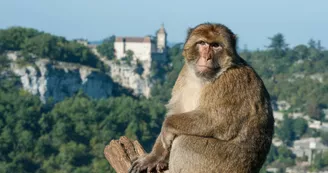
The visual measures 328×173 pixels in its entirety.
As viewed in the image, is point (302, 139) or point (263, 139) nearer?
point (263, 139)

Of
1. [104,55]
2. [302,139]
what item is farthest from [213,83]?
[104,55]

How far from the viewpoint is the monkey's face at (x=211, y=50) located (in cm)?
680

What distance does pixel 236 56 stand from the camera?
6.89 m

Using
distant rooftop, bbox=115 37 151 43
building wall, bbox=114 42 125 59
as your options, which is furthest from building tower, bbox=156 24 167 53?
building wall, bbox=114 42 125 59

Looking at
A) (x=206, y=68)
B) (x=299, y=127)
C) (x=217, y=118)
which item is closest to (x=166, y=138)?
(x=217, y=118)

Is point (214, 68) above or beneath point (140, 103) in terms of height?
above

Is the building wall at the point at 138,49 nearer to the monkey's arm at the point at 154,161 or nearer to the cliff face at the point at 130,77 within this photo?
the cliff face at the point at 130,77

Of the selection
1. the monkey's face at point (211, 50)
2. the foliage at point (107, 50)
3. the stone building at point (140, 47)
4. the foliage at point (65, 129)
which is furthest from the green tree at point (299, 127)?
the monkey's face at point (211, 50)

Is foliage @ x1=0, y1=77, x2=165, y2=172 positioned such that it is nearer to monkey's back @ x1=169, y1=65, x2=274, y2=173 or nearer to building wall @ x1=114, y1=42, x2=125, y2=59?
building wall @ x1=114, y1=42, x2=125, y2=59

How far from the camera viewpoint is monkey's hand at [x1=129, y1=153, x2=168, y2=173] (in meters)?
6.91

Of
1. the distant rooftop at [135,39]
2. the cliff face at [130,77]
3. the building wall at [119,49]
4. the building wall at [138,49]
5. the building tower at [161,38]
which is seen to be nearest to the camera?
the cliff face at [130,77]

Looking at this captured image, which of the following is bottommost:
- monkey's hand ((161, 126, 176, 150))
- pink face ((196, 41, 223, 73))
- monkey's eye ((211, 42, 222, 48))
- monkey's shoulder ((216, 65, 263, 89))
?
monkey's hand ((161, 126, 176, 150))

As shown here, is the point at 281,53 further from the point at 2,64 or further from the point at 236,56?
the point at 236,56

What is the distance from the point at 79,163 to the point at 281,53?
239 feet
